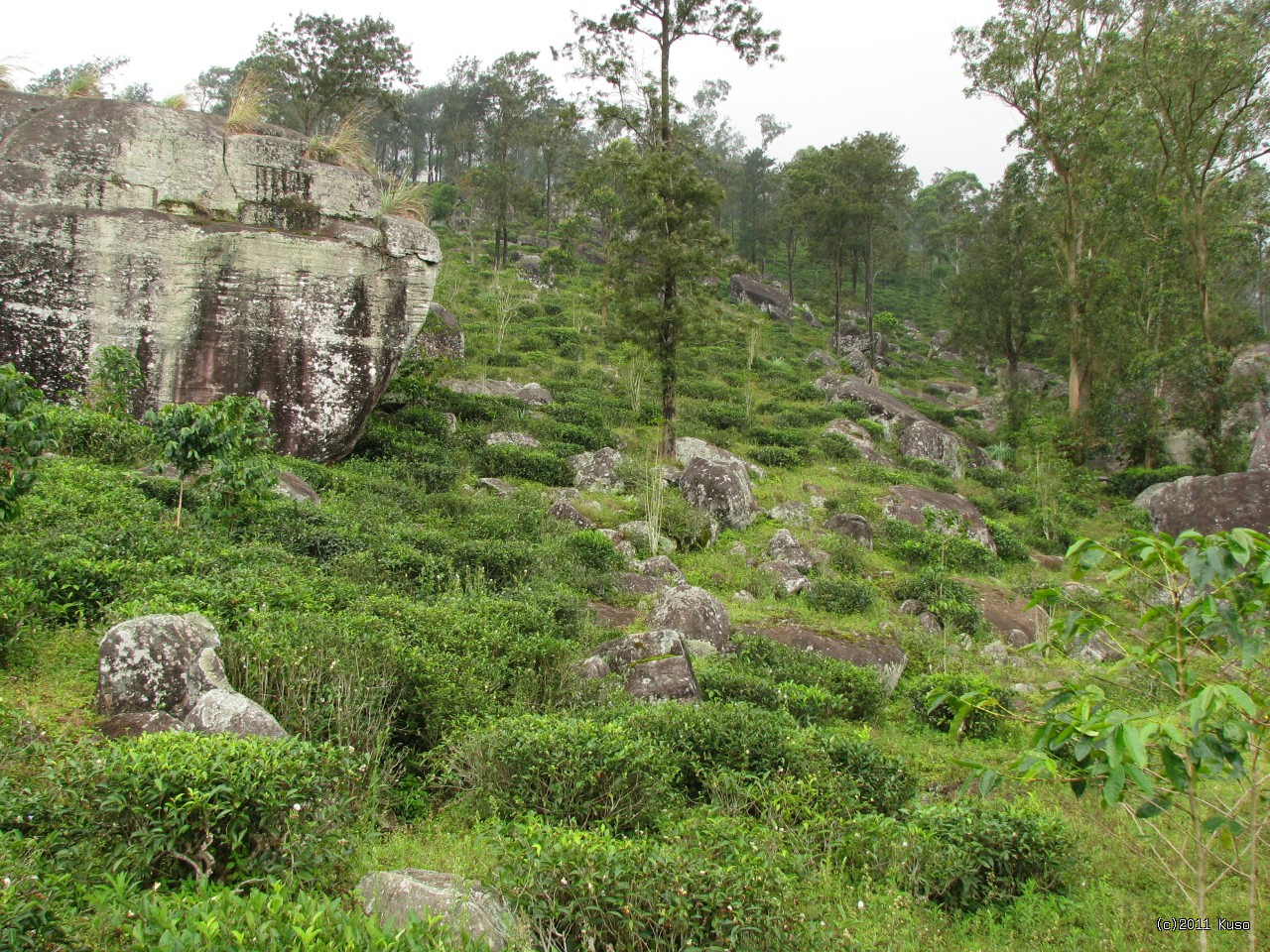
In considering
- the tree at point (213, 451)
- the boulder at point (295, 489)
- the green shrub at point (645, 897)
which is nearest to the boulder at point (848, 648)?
the green shrub at point (645, 897)

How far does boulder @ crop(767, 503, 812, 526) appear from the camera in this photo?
1752cm

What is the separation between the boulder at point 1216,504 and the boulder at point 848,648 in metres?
11.4

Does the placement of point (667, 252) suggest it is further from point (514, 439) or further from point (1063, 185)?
point (1063, 185)

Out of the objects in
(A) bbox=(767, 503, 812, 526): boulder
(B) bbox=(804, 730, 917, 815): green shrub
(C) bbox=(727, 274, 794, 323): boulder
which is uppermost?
(C) bbox=(727, 274, 794, 323): boulder

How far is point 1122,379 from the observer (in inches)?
1029

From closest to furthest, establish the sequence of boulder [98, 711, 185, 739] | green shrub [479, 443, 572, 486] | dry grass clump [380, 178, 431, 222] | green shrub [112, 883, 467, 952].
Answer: green shrub [112, 883, 467, 952], boulder [98, 711, 185, 739], dry grass clump [380, 178, 431, 222], green shrub [479, 443, 572, 486]

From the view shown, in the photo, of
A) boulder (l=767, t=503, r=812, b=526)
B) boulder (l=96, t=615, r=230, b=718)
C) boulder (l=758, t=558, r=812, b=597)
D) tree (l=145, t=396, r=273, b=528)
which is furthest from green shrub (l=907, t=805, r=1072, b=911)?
boulder (l=767, t=503, r=812, b=526)

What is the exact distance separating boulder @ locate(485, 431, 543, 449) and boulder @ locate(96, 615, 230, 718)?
12117 mm

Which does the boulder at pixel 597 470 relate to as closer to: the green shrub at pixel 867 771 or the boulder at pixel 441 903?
the green shrub at pixel 867 771

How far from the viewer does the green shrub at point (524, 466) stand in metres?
17.2

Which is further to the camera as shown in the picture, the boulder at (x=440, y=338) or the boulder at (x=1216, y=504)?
the boulder at (x=440, y=338)

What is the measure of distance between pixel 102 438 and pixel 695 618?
9062mm

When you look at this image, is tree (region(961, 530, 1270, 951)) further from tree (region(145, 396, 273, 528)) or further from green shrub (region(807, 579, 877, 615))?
green shrub (region(807, 579, 877, 615))

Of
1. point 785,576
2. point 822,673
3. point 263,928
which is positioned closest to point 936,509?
point 785,576
